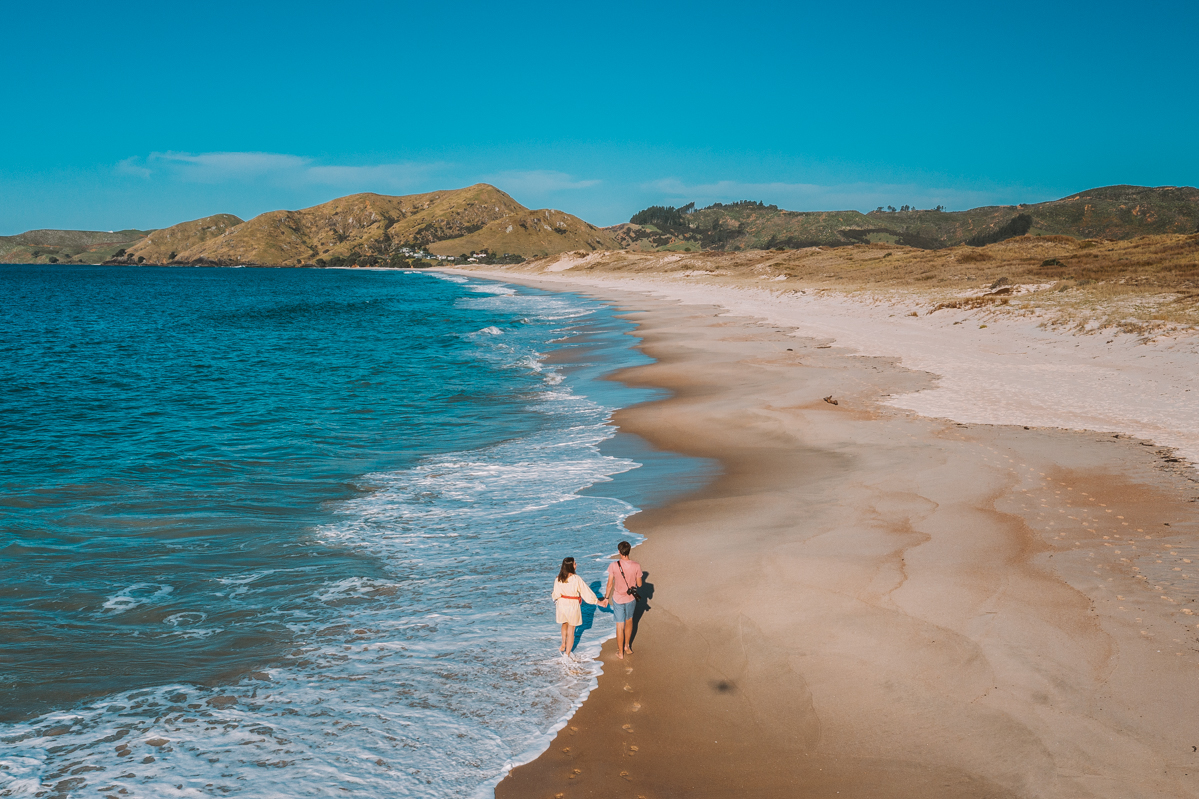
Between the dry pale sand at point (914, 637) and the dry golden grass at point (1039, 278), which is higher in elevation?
the dry golden grass at point (1039, 278)

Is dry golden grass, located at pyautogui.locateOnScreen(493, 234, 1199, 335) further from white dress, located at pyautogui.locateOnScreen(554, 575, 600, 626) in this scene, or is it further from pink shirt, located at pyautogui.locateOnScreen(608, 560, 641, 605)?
white dress, located at pyautogui.locateOnScreen(554, 575, 600, 626)

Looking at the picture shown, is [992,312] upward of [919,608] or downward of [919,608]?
upward

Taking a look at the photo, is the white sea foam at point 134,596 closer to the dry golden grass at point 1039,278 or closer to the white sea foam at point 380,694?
the white sea foam at point 380,694

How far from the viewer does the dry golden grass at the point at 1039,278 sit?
83.1ft

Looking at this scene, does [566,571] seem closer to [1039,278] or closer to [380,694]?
[380,694]

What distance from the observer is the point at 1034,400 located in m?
16.7

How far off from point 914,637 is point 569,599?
3.74 meters

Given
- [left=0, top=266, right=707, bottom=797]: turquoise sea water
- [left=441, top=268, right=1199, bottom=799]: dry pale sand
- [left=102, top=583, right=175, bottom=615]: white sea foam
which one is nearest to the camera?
[left=441, top=268, right=1199, bottom=799]: dry pale sand

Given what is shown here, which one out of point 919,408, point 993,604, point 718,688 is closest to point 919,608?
point 993,604

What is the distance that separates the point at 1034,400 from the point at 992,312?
15917 millimetres

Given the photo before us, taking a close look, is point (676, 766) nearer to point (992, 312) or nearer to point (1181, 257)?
point (992, 312)

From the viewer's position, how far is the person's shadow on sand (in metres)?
7.67

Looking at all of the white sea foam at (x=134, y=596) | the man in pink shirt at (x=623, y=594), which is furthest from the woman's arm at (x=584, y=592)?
the white sea foam at (x=134, y=596)

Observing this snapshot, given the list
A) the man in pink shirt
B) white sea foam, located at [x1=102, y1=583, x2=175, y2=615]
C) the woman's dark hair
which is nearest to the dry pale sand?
the man in pink shirt
